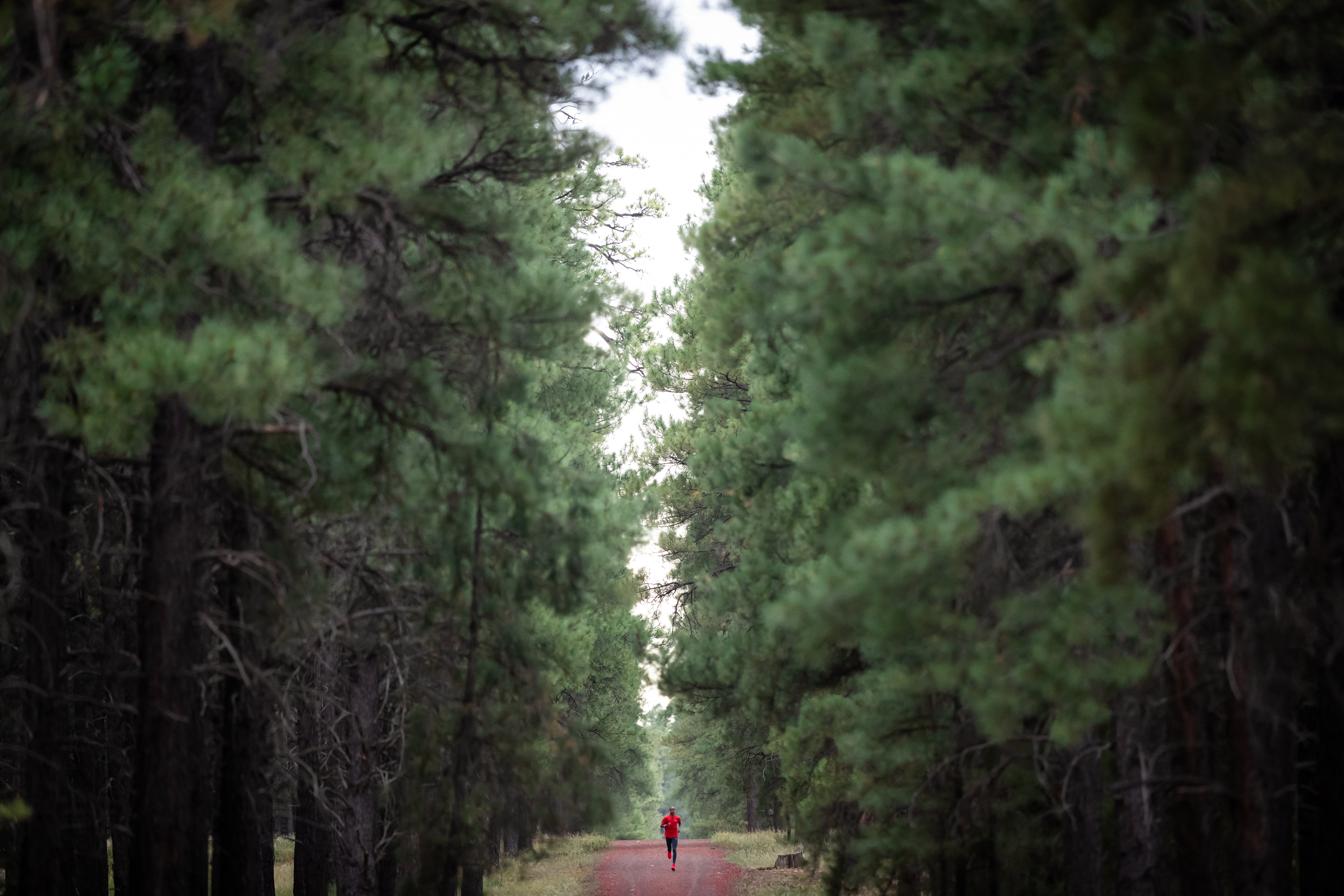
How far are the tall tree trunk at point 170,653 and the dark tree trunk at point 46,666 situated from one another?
1.23 meters

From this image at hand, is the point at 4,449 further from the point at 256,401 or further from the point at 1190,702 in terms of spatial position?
the point at 1190,702

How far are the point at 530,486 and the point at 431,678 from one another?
3757 millimetres

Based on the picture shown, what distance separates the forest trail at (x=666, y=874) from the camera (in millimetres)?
22125

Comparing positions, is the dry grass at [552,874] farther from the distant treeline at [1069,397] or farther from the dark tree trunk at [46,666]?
the distant treeline at [1069,397]

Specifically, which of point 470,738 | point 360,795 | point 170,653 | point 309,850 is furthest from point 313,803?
point 170,653

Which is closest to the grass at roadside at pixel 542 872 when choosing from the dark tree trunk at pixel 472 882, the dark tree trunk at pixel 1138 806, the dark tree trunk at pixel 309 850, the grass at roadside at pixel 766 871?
the dark tree trunk at pixel 472 882

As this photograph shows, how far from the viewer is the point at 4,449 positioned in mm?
8859

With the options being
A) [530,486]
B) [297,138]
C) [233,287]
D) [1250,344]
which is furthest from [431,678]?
[1250,344]

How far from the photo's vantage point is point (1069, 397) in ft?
19.5

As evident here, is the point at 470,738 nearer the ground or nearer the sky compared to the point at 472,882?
nearer the sky

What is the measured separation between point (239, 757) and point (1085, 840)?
798 centimetres

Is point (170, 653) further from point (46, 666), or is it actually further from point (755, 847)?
point (755, 847)

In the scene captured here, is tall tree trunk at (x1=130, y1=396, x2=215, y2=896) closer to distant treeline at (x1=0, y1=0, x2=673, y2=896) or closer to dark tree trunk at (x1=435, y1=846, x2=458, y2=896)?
distant treeline at (x1=0, y1=0, x2=673, y2=896)

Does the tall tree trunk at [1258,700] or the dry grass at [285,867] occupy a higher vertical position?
the tall tree trunk at [1258,700]
